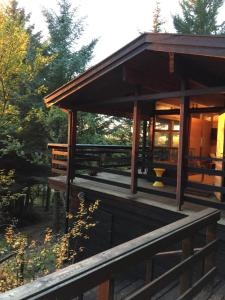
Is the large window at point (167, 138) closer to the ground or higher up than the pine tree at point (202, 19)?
closer to the ground

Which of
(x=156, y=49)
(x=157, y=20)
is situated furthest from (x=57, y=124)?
(x=157, y=20)

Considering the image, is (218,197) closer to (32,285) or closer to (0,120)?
(32,285)

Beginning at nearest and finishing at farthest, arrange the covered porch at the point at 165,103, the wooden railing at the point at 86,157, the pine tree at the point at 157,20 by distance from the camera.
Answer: the covered porch at the point at 165,103 → the wooden railing at the point at 86,157 → the pine tree at the point at 157,20

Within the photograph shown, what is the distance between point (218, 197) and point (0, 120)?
19.9 ft

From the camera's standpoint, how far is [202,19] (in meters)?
18.2

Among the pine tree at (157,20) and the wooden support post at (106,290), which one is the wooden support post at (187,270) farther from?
the pine tree at (157,20)

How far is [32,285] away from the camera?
109 cm

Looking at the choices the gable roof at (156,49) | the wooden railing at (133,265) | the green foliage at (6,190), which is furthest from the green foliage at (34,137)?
the wooden railing at (133,265)

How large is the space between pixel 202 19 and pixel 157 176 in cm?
1595

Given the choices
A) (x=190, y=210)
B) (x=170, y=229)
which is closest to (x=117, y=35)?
(x=190, y=210)

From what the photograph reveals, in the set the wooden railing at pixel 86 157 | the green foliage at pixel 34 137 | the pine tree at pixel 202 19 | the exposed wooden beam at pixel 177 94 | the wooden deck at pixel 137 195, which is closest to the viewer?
the exposed wooden beam at pixel 177 94

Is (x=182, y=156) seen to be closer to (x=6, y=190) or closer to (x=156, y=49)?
(x=156, y=49)

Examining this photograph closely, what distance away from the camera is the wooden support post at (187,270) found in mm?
2129

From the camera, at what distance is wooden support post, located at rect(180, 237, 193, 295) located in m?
2.13
